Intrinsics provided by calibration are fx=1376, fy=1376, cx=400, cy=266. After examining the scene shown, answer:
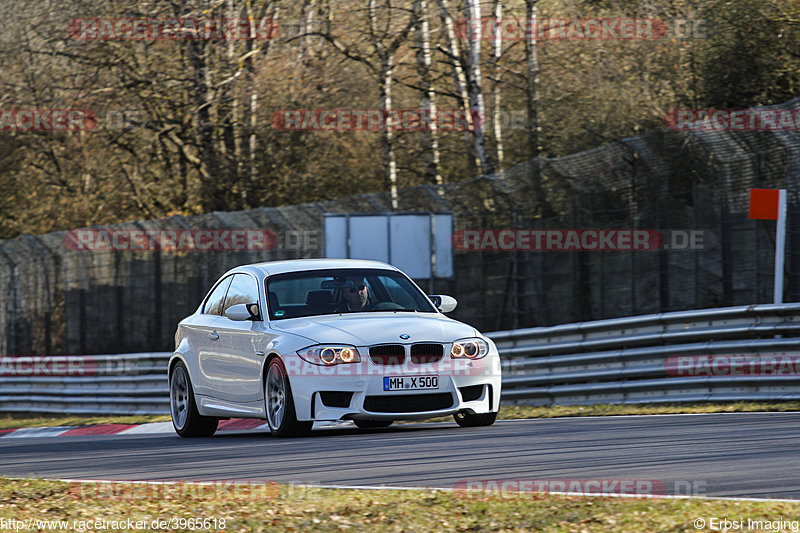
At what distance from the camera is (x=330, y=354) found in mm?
10734

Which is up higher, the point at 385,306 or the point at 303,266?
the point at 303,266

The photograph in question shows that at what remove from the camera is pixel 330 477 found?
326 inches

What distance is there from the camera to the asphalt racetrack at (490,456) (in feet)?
26.0

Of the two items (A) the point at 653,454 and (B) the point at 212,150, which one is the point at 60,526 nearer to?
(A) the point at 653,454

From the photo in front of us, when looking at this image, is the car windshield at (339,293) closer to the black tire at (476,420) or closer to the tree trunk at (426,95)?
the black tire at (476,420)

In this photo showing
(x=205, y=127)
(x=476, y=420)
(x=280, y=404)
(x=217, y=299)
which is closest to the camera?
(x=280, y=404)

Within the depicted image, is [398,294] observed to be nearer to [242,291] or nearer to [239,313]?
[242,291]

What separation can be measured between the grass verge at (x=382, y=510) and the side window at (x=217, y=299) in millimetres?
5027

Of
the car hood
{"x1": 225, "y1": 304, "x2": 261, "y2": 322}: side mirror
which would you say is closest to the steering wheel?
the car hood

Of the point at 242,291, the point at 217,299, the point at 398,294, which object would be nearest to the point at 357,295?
the point at 398,294

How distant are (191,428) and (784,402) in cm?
557

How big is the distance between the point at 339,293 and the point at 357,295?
0.16 m

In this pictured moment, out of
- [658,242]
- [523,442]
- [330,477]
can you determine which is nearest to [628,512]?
[330,477]

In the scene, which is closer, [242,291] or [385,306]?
[385,306]
